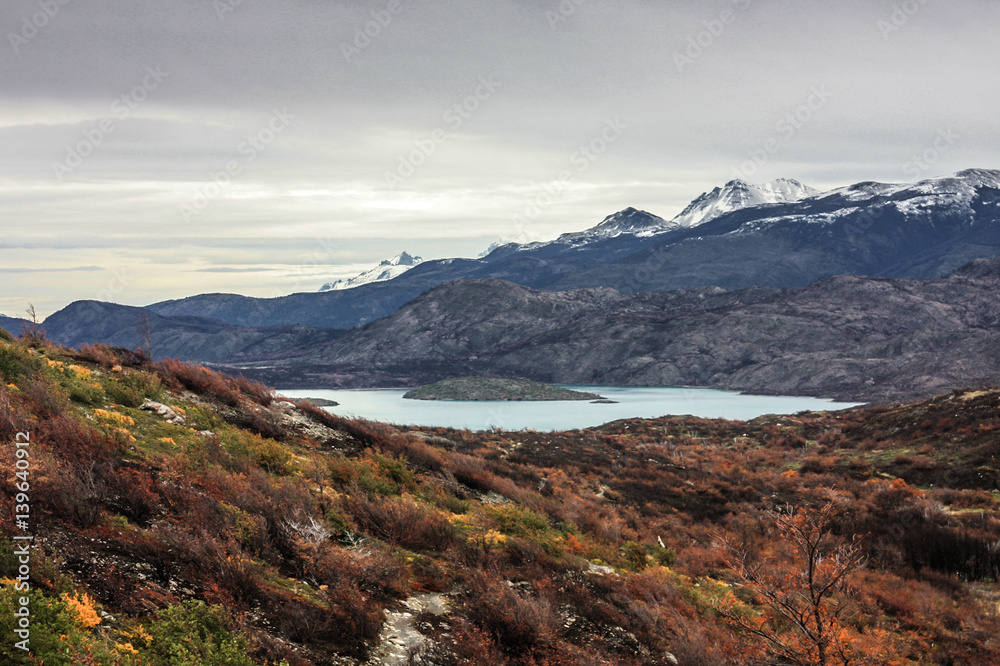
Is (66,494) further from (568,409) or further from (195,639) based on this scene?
(568,409)

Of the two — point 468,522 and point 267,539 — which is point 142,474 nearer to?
point 267,539

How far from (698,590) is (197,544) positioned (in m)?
9.60

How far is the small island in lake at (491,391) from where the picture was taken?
126 meters

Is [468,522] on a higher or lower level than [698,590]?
higher

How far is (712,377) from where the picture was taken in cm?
15012

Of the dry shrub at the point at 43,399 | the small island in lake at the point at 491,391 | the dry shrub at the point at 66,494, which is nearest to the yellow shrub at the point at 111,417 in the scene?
the dry shrub at the point at 43,399

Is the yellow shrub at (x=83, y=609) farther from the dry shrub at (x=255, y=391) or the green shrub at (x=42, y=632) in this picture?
the dry shrub at (x=255, y=391)

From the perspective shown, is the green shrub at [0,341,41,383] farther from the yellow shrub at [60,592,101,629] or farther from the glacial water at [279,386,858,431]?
the glacial water at [279,386,858,431]

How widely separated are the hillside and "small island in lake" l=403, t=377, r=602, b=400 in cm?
10478

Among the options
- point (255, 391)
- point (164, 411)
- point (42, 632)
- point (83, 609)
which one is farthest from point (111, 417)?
point (42, 632)

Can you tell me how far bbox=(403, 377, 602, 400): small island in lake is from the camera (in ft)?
414

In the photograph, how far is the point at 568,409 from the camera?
339 feet

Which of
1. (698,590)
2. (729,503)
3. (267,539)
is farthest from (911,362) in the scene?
(267,539)

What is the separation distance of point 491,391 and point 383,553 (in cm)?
11997
